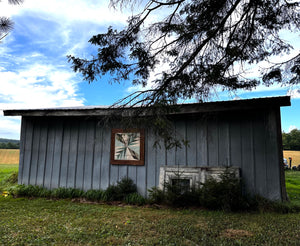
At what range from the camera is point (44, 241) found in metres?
3.02

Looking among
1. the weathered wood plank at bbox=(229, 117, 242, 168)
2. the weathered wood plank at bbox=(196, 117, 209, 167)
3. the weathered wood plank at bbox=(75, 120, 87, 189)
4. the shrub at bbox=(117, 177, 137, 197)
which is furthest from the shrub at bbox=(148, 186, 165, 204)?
the weathered wood plank at bbox=(75, 120, 87, 189)

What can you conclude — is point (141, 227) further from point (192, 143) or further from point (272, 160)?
point (272, 160)

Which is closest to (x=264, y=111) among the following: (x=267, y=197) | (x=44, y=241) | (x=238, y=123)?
(x=238, y=123)

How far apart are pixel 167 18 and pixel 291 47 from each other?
3.02 metres

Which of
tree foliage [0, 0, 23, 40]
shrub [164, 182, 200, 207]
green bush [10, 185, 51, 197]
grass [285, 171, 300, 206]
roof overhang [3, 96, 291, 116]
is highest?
tree foliage [0, 0, 23, 40]

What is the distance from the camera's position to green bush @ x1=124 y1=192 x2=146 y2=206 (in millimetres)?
5441

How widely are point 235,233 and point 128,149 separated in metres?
3.48

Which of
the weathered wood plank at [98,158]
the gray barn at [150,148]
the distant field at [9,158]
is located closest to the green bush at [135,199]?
the gray barn at [150,148]

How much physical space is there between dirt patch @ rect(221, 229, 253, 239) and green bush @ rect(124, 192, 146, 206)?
8.29 feet

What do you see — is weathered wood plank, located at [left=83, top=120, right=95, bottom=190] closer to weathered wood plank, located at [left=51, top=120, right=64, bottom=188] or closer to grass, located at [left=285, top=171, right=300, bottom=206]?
weathered wood plank, located at [left=51, top=120, right=64, bottom=188]

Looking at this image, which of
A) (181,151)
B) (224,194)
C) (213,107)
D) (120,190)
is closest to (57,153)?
(120,190)

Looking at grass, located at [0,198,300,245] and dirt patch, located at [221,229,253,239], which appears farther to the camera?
dirt patch, located at [221,229,253,239]

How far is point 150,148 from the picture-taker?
582 cm

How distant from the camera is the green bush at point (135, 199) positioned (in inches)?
214
